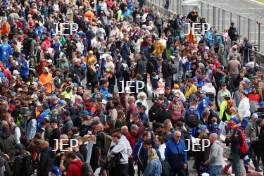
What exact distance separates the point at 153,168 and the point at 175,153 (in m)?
1.25

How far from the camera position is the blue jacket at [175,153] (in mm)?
→ 31578

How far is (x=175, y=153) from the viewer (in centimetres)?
3155

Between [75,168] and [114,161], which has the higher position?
[75,168]

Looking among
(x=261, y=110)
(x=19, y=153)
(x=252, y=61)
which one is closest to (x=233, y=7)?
(x=252, y=61)

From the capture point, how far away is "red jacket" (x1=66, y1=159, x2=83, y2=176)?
29516 millimetres

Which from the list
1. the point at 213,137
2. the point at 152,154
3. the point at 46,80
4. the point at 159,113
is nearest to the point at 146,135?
the point at 152,154

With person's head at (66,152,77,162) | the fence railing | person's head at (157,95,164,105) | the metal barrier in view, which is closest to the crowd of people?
person's head at (66,152,77,162)

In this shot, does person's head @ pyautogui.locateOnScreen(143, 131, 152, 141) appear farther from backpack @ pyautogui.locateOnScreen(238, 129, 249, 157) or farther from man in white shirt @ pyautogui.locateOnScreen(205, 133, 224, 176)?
backpack @ pyautogui.locateOnScreen(238, 129, 249, 157)

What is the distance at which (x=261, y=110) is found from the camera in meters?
36.6

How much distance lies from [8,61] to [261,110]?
1057cm

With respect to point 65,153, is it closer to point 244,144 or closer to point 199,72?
point 244,144

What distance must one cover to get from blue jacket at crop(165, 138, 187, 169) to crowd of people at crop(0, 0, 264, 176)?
3cm

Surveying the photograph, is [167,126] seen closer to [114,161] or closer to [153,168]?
[114,161]

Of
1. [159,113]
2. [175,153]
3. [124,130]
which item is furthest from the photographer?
[159,113]
